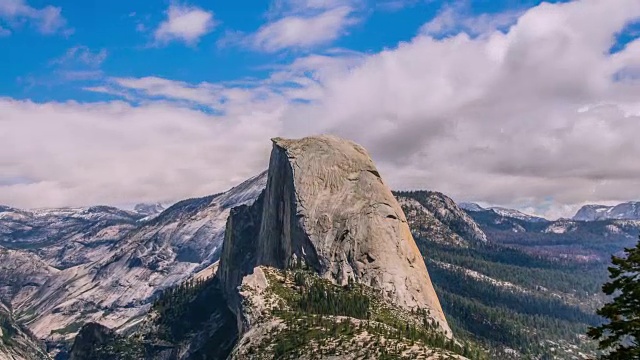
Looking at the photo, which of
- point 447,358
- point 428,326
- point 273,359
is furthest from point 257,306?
point 447,358

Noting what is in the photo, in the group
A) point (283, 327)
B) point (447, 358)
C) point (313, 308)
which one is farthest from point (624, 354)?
point (313, 308)

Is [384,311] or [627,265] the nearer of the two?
[627,265]

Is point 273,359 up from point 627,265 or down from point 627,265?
down

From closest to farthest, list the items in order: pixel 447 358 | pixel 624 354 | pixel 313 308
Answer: pixel 624 354, pixel 447 358, pixel 313 308

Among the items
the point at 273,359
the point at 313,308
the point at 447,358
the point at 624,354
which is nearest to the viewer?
the point at 624,354

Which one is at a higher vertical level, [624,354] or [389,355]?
[624,354]

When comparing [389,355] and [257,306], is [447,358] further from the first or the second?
[257,306]

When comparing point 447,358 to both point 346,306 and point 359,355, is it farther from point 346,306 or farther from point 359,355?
point 346,306

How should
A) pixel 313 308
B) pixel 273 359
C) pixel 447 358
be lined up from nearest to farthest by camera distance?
1. pixel 447 358
2. pixel 273 359
3. pixel 313 308

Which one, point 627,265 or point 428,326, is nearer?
point 627,265
